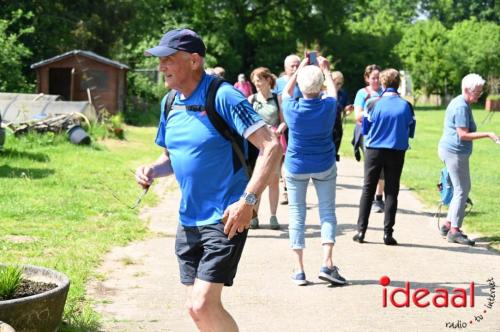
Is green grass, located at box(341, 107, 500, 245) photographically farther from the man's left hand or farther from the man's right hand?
the man's left hand

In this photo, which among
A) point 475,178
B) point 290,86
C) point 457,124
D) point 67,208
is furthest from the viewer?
point 475,178

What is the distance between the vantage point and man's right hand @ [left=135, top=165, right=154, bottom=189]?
518cm

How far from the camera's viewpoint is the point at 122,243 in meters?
9.53

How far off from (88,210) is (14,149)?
7103mm

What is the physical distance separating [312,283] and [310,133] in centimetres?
132

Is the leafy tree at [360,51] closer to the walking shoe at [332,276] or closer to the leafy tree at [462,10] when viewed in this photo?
the leafy tree at [462,10]

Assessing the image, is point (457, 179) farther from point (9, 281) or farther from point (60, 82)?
point (60, 82)

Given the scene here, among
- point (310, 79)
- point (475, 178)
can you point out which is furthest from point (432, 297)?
point (475, 178)

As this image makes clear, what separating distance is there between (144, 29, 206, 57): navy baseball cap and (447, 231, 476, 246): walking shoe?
585 cm

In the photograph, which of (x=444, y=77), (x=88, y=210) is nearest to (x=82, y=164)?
(x=88, y=210)

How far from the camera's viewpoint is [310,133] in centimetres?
784

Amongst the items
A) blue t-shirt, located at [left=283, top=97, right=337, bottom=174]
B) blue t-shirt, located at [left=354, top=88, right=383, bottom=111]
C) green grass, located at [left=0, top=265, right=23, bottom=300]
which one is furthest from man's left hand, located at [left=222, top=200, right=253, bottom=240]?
blue t-shirt, located at [left=354, top=88, right=383, bottom=111]

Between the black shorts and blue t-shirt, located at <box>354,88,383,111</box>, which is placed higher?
blue t-shirt, located at <box>354,88,383,111</box>

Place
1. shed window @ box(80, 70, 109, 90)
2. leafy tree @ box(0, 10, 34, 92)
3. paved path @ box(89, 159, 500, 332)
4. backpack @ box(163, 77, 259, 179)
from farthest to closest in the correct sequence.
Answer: shed window @ box(80, 70, 109, 90)
leafy tree @ box(0, 10, 34, 92)
paved path @ box(89, 159, 500, 332)
backpack @ box(163, 77, 259, 179)
